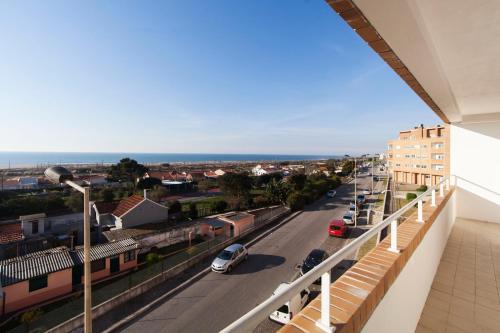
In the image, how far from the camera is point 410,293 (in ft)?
7.85

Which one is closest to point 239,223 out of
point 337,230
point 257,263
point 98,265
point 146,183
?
point 257,263

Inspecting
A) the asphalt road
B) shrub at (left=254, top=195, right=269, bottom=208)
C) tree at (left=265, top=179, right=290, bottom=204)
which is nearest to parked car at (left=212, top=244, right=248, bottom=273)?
the asphalt road

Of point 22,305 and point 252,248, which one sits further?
point 252,248

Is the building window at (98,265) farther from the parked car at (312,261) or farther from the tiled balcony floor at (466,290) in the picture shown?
the tiled balcony floor at (466,290)

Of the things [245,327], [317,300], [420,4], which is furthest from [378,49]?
[245,327]

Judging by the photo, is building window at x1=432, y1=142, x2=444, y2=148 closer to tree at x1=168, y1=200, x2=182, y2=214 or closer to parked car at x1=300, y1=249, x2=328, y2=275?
parked car at x1=300, y1=249, x2=328, y2=275

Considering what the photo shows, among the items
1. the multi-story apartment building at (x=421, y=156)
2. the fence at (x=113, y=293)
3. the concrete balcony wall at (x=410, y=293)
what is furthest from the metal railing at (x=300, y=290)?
the multi-story apartment building at (x=421, y=156)

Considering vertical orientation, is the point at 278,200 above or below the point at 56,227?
above

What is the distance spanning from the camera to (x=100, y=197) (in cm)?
3148

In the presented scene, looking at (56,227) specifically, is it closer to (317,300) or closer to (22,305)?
(22,305)

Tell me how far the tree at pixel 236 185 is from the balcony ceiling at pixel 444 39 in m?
23.5

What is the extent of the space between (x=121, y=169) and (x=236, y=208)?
31.5m

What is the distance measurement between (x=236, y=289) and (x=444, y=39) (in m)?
10.7

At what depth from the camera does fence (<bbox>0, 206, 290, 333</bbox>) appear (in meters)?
7.71
